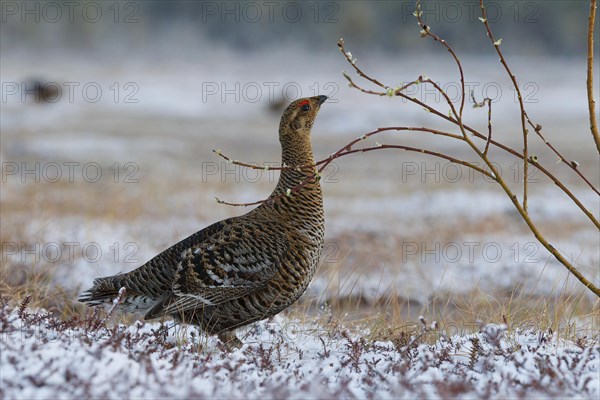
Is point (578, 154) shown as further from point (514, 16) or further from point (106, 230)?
point (514, 16)

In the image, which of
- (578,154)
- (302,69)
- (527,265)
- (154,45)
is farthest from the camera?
(154,45)

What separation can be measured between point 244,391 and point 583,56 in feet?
286

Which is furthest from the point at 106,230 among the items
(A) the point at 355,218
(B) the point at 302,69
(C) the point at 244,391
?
(B) the point at 302,69

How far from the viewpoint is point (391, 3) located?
96062mm

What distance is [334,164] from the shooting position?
23.8 m

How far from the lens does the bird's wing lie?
16.8 ft

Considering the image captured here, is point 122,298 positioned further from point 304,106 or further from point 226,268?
point 304,106

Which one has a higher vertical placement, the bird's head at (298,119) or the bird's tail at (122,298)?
the bird's head at (298,119)

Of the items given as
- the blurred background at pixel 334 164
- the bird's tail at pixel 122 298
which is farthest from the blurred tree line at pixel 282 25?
the bird's tail at pixel 122 298

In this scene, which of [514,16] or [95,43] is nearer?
[514,16]

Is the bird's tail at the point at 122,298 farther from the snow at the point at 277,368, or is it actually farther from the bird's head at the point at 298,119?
the bird's head at the point at 298,119

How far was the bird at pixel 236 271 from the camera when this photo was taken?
16.9 ft

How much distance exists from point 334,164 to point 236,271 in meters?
18.8

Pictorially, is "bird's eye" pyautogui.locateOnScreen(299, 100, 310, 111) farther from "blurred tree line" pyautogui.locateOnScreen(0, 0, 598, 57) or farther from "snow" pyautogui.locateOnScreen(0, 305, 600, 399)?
"blurred tree line" pyautogui.locateOnScreen(0, 0, 598, 57)
